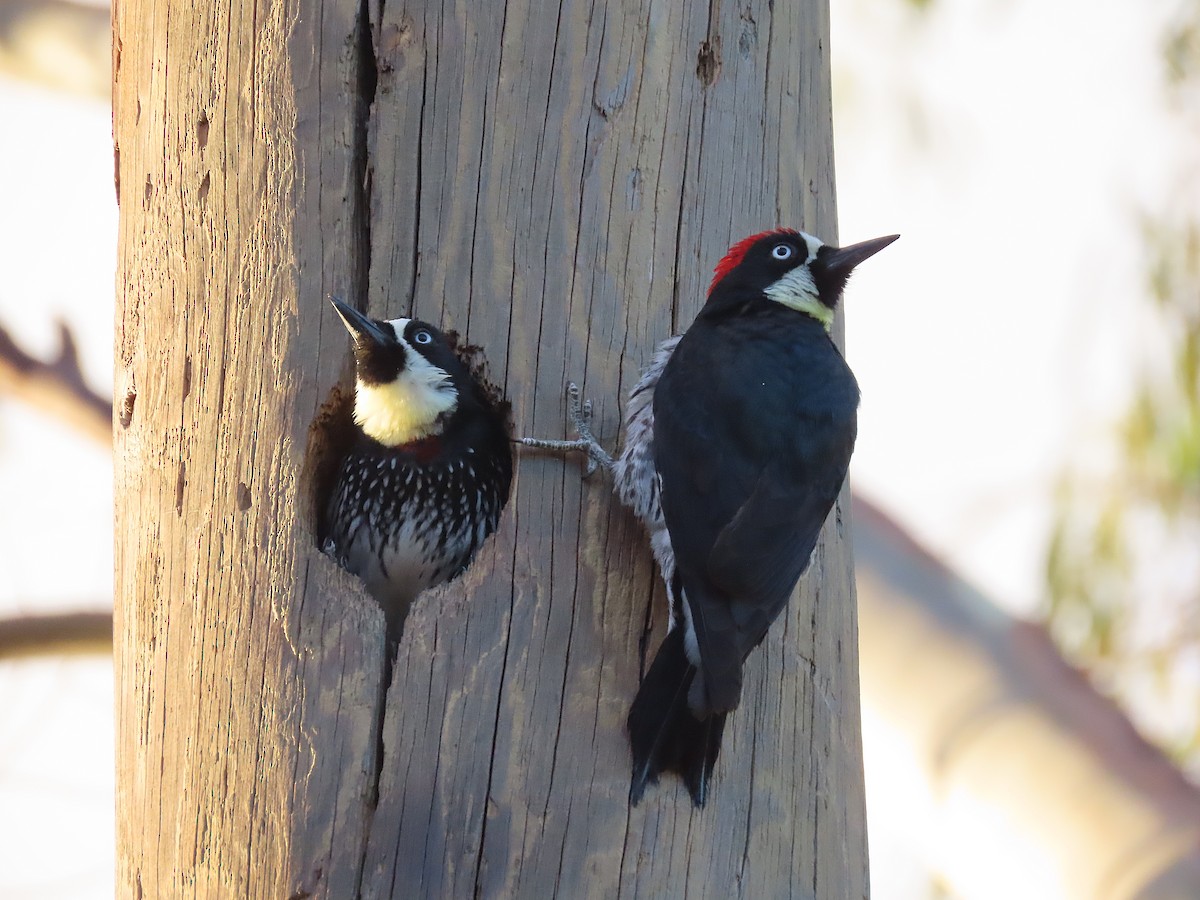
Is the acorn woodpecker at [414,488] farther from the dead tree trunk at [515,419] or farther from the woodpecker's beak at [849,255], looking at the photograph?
the woodpecker's beak at [849,255]

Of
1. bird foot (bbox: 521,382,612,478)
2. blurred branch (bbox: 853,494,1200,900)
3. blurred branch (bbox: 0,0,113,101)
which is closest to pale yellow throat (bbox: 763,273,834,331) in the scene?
bird foot (bbox: 521,382,612,478)

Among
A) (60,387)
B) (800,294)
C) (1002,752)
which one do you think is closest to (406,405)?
(800,294)

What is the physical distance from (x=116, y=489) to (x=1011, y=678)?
3417 millimetres

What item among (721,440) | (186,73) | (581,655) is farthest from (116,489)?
(721,440)

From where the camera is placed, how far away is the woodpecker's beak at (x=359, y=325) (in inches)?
100

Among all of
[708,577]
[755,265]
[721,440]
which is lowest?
[708,577]

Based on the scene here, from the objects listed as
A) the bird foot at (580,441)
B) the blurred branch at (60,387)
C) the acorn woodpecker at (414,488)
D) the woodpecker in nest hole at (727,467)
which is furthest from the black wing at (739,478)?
the blurred branch at (60,387)

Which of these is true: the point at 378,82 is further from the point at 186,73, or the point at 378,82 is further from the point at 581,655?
the point at 581,655

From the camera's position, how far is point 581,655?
97.1 inches

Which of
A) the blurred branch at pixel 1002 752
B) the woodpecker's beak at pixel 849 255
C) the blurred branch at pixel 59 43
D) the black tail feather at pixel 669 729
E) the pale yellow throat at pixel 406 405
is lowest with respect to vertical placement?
the blurred branch at pixel 1002 752

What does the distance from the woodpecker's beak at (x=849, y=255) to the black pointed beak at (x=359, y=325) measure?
38.0 inches

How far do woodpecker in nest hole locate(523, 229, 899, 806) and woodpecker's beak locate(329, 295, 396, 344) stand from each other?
353 mm

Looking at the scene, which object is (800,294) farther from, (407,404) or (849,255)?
(407,404)

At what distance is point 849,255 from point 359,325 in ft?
3.49
